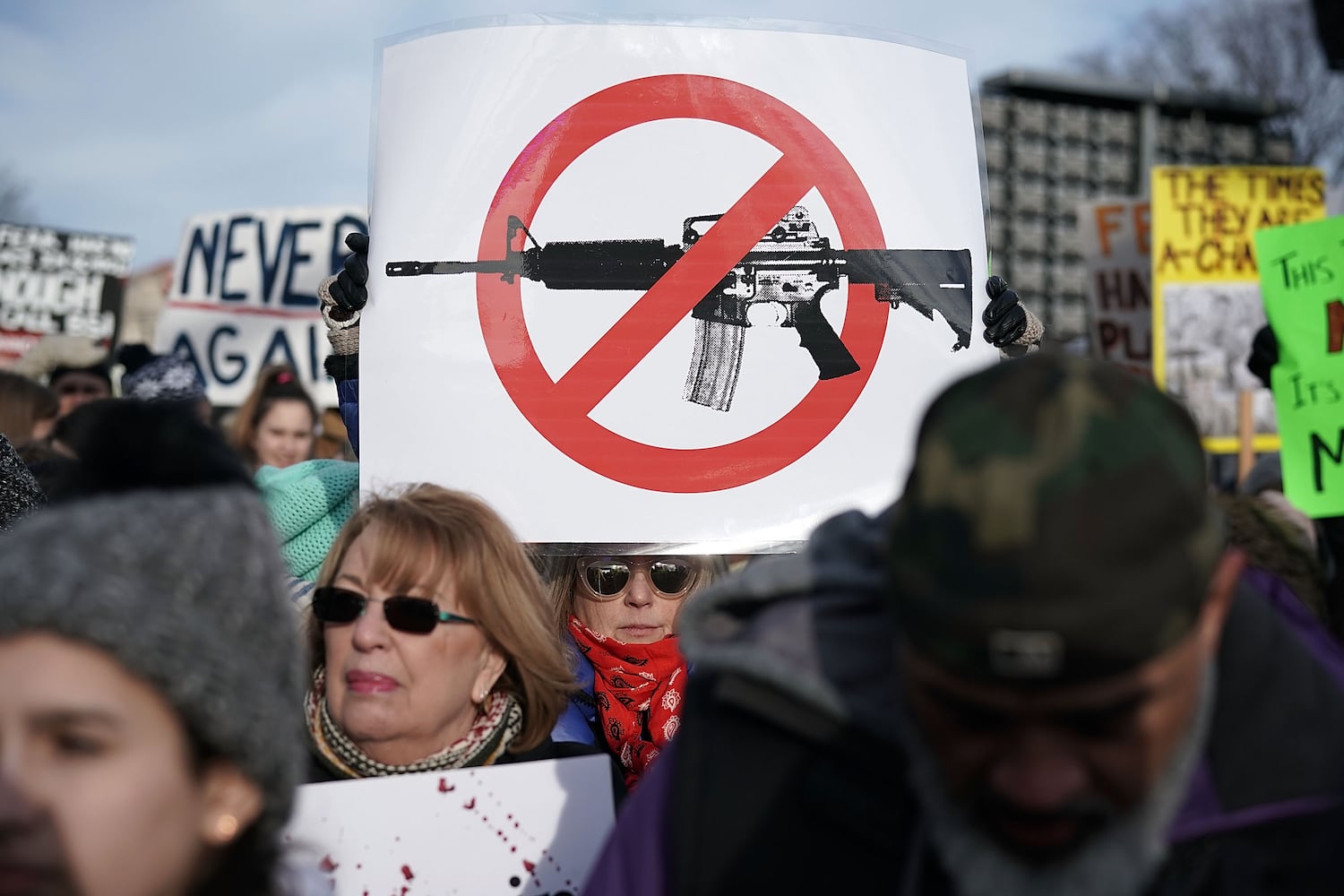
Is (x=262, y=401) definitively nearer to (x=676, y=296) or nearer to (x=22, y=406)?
(x=22, y=406)

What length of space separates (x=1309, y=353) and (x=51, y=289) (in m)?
9.21

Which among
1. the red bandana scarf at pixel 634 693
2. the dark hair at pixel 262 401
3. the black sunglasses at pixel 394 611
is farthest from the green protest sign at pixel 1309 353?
the dark hair at pixel 262 401

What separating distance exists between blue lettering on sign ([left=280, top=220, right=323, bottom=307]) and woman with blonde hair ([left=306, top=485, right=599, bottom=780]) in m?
6.09

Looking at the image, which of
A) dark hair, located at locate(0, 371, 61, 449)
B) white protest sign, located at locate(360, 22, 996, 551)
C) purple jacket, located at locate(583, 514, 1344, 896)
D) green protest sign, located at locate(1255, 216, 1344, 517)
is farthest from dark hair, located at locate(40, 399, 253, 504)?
dark hair, located at locate(0, 371, 61, 449)

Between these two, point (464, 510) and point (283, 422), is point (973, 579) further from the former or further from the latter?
point (283, 422)

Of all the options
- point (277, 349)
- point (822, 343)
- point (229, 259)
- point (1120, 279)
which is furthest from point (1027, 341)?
point (229, 259)

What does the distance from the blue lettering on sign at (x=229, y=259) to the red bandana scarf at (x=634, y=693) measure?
607 centimetres

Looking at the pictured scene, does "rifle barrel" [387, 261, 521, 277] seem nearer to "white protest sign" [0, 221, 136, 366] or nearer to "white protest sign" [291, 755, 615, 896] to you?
"white protest sign" [291, 755, 615, 896]

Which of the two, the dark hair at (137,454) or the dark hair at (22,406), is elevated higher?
the dark hair at (22,406)

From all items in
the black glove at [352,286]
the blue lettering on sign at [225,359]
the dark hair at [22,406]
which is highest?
the blue lettering on sign at [225,359]

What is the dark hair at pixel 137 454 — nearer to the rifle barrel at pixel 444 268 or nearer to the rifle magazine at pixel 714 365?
the rifle barrel at pixel 444 268

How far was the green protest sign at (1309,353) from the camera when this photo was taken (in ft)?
10.8

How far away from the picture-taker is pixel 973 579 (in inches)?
43.1

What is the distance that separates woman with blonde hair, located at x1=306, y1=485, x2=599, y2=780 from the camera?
2.25 m
